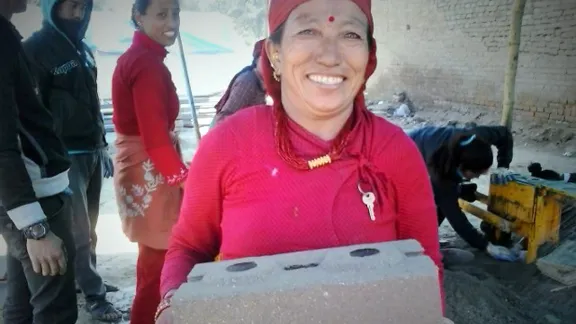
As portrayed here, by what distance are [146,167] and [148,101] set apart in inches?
14.7

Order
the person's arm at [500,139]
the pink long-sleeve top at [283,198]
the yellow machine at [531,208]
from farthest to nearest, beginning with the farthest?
the person's arm at [500,139], the yellow machine at [531,208], the pink long-sleeve top at [283,198]

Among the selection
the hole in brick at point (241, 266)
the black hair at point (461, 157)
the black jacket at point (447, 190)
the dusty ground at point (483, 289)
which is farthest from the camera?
the black jacket at point (447, 190)

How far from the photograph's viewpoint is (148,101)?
2.29m

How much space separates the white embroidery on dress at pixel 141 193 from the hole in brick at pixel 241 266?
1.54 metres

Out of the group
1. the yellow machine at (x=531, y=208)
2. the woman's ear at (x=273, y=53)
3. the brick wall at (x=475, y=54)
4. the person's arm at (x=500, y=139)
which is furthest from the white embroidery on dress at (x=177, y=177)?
the brick wall at (x=475, y=54)

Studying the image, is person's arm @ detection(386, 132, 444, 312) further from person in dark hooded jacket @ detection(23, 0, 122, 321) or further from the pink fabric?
person in dark hooded jacket @ detection(23, 0, 122, 321)

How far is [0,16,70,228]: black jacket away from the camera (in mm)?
1671

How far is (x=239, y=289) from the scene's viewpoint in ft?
2.99

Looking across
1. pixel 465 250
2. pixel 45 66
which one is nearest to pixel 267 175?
pixel 45 66

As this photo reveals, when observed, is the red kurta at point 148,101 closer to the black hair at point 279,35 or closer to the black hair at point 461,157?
the black hair at point 279,35

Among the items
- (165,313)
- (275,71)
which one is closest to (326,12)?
(275,71)

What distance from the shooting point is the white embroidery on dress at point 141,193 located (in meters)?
2.47

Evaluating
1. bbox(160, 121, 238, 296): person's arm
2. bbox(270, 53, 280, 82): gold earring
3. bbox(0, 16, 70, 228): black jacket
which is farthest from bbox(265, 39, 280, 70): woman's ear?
bbox(0, 16, 70, 228): black jacket

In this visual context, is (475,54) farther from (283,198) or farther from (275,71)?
(283,198)
